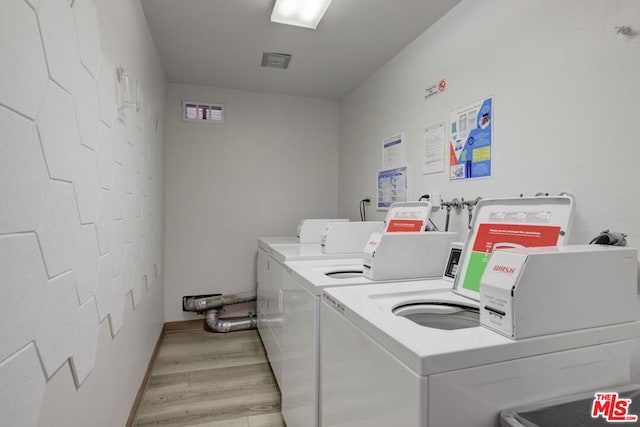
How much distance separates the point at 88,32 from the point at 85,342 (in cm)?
102

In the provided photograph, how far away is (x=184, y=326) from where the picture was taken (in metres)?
3.31

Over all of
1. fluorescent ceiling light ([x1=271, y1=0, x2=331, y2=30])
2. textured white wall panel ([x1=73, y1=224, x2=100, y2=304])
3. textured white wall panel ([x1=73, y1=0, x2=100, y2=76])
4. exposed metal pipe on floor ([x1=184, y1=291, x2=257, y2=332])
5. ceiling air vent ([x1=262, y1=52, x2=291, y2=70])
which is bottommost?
exposed metal pipe on floor ([x1=184, y1=291, x2=257, y2=332])

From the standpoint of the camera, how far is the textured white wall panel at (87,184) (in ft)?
3.36

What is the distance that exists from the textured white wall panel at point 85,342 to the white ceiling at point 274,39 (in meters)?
1.87

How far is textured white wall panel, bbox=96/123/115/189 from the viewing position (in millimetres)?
1227

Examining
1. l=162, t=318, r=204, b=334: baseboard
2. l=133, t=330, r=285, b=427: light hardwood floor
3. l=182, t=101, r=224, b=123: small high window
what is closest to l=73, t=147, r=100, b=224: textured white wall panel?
l=133, t=330, r=285, b=427: light hardwood floor

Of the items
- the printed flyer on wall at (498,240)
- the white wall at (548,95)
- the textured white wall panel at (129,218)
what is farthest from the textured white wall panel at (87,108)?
the white wall at (548,95)

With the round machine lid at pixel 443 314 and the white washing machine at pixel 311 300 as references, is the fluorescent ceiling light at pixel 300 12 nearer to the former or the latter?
the white washing machine at pixel 311 300

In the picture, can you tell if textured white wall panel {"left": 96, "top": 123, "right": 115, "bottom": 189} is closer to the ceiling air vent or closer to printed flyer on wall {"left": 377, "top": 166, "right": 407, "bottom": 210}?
the ceiling air vent

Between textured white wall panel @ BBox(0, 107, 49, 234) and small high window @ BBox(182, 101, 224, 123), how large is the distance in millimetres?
2744

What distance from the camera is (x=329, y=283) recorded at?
1377mm

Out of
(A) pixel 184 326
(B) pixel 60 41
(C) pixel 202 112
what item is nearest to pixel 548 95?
(B) pixel 60 41

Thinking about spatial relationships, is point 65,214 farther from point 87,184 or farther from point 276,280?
point 276,280

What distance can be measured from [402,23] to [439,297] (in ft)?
6.13
